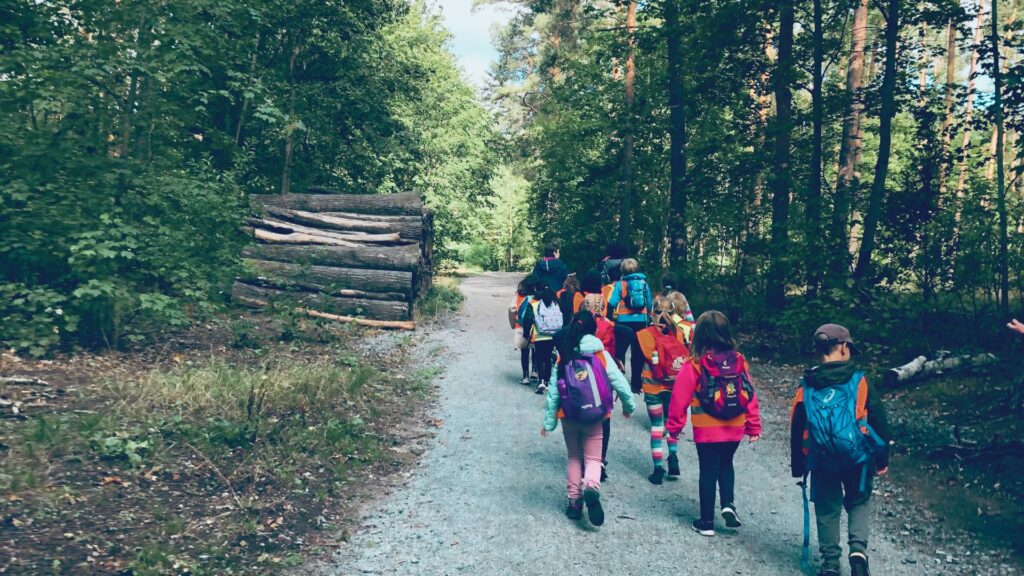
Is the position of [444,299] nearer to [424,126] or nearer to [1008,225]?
[424,126]

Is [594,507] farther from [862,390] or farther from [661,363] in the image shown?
[862,390]

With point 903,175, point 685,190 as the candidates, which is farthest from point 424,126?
point 903,175

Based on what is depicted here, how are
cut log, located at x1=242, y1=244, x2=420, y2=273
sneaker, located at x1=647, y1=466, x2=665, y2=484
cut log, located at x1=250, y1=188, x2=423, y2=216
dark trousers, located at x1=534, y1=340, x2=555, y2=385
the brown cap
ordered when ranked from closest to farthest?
the brown cap < sneaker, located at x1=647, y1=466, x2=665, y2=484 < dark trousers, located at x1=534, y1=340, x2=555, y2=385 < cut log, located at x1=242, y1=244, x2=420, y2=273 < cut log, located at x1=250, y1=188, x2=423, y2=216

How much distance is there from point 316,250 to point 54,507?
10.4m

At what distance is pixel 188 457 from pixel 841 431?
5.61m

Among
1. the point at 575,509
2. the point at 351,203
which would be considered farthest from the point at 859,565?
the point at 351,203

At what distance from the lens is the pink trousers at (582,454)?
18.7ft

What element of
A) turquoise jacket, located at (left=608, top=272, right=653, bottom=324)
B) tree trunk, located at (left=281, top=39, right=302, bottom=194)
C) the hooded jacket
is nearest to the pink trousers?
the hooded jacket

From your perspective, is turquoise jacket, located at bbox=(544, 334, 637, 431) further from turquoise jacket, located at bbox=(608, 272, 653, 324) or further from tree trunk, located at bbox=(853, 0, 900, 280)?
tree trunk, located at bbox=(853, 0, 900, 280)

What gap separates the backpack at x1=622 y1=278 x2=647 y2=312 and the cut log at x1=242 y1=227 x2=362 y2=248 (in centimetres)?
832

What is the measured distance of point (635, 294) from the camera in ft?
29.5

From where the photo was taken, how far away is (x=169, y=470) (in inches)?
236

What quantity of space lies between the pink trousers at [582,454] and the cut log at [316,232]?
36.0 ft

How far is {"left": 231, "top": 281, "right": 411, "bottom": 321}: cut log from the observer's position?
14.5 m
